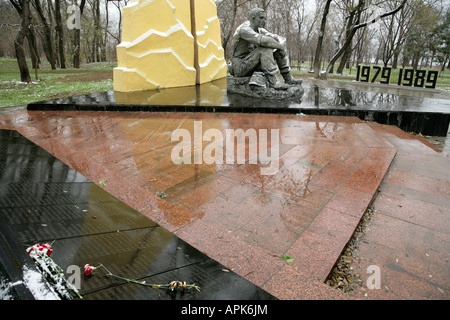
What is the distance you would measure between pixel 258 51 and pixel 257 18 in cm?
73

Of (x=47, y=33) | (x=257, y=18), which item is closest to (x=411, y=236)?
(x=257, y=18)

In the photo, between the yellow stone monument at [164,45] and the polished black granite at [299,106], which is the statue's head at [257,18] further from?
the yellow stone monument at [164,45]

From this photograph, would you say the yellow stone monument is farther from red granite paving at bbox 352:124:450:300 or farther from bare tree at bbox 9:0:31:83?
red granite paving at bbox 352:124:450:300

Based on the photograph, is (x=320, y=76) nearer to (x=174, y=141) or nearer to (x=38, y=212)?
(x=174, y=141)

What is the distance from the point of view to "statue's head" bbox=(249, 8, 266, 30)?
6.47 metres

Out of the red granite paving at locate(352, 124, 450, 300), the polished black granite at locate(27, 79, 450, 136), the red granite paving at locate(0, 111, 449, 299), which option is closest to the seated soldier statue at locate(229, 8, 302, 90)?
the polished black granite at locate(27, 79, 450, 136)

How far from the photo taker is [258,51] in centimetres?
684

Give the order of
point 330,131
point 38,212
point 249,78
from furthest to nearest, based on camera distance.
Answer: point 249,78 < point 330,131 < point 38,212

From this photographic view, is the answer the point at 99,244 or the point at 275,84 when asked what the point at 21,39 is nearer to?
the point at 275,84

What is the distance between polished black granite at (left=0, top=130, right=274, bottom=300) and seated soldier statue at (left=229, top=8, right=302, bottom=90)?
224 inches

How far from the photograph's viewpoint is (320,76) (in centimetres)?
1525
